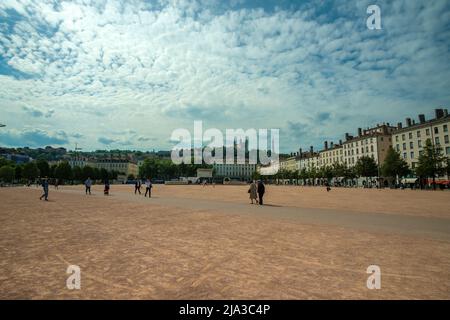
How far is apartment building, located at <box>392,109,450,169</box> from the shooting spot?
68000mm

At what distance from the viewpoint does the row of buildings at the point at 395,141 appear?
2751 inches

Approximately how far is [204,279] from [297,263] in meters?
2.34

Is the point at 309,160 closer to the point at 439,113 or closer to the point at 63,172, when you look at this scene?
the point at 439,113

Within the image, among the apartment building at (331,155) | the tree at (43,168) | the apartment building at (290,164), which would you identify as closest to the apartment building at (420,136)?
the apartment building at (331,155)

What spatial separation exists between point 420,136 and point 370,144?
66.5ft

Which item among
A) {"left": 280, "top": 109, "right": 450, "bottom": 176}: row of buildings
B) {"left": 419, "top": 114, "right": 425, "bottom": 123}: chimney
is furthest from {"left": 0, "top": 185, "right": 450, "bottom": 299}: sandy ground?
{"left": 419, "top": 114, "right": 425, "bottom": 123}: chimney

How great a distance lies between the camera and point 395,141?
8619 cm

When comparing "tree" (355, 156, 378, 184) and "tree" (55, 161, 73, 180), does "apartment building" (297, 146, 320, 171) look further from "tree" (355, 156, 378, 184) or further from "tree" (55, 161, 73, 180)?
"tree" (55, 161, 73, 180)


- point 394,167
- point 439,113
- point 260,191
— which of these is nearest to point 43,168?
point 260,191

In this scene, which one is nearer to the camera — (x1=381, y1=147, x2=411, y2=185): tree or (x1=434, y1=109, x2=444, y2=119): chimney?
(x1=381, y1=147, x2=411, y2=185): tree

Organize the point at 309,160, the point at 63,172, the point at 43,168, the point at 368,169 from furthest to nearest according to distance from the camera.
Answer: the point at 309,160 → the point at 43,168 → the point at 63,172 → the point at 368,169

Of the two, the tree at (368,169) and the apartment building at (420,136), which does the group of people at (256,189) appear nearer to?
the apartment building at (420,136)

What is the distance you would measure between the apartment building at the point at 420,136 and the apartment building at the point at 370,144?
5.60 m

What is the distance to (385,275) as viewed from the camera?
567 cm
